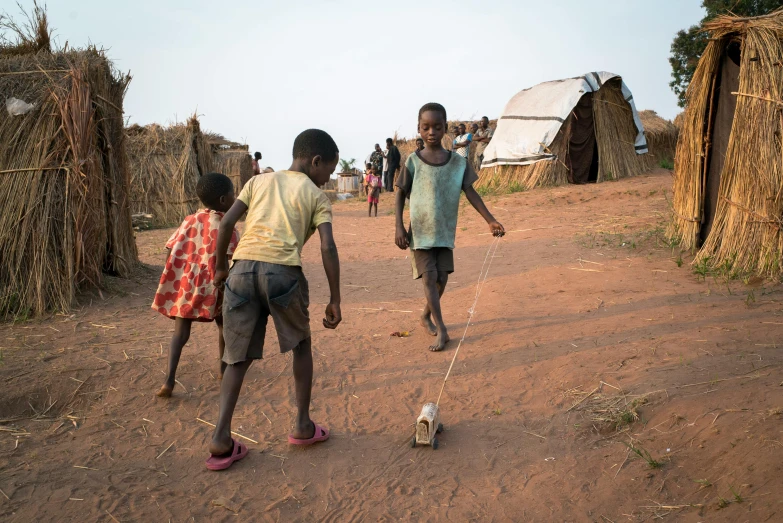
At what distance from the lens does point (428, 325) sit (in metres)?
4.79

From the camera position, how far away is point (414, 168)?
4.52 metres

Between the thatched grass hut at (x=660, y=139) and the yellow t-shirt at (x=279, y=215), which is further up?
the thatched grass hut at (x=660, y=139)

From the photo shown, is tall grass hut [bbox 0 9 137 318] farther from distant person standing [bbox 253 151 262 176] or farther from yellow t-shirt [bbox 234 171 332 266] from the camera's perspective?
distant person standing [bbox 253 151 262 176]

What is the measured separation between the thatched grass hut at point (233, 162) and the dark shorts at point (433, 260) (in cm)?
1199

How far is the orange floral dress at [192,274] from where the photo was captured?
364 centimetres

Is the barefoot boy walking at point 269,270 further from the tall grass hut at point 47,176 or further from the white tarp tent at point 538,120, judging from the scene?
the white tarp tent at point 538,120

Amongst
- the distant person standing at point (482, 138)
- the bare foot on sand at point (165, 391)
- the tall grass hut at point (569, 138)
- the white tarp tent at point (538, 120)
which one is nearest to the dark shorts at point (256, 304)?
the bare foot on sand at point (165, 391)

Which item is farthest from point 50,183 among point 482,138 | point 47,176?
point 482,138

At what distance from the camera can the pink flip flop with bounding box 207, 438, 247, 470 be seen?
2791mm

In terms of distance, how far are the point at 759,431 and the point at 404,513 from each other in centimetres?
151

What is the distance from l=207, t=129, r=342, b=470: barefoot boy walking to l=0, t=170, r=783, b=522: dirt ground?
400mm

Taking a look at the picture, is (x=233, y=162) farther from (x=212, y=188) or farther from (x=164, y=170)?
(x=212, y=188)

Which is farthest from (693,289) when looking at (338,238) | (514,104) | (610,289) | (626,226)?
(514,104)

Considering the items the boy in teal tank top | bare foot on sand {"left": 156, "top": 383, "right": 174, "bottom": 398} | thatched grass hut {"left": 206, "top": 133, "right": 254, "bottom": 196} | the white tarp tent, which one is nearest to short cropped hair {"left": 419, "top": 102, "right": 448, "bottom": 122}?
the boy in teal tank top
